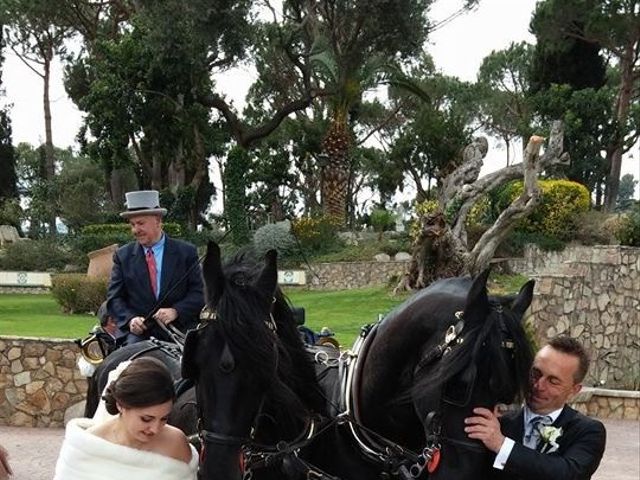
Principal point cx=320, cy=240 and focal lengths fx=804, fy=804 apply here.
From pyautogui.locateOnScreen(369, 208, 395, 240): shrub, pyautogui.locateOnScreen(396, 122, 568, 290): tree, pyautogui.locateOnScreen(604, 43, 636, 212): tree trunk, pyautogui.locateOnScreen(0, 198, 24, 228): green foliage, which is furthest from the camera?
pyautogui.locateOnScreen(0, 198, 24, 228): green foliage

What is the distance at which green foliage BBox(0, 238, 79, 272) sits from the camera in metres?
26.1

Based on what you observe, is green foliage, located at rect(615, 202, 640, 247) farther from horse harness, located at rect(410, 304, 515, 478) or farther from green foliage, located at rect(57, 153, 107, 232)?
green foliage, located at rect(57, 153, 107, 232)

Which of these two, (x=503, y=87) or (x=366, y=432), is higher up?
(x=503, y=87)

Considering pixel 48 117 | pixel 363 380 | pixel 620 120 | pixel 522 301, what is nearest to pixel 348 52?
pixel 620 120

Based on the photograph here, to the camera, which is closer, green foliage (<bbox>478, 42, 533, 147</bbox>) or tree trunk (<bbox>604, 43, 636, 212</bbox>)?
tree trunk (<bbox>604, 43, 636, 212</bbox>)

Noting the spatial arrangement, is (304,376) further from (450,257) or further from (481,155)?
(481,155)

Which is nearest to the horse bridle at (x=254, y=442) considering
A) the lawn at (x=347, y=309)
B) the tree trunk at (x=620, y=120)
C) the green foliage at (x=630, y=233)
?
the lawn at (x=347, y=309)

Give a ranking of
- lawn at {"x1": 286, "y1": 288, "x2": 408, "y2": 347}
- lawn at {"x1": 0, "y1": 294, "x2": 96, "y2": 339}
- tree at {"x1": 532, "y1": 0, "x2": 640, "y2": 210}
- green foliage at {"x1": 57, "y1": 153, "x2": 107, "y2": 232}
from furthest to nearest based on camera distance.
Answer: green foliage at {"x1": 57, "y1": 153, "x2": 107, "y2": 232} < tree at {"x1": 532, "y1": 0, "x2": 640, "y2": 210} < lawn at {"x1": 286, "y1": 288, "x2": 408, "y2": 347} < lawn at {"x1": 0, "y1": 294, "x2": 96, "y2": 339}

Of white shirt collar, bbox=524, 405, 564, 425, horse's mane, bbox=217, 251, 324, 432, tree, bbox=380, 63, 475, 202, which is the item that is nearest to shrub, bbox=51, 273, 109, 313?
horse's mane, bbox=217, 251, 324, 432

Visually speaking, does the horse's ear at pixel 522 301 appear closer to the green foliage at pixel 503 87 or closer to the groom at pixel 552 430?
the groom at pixel 552 430

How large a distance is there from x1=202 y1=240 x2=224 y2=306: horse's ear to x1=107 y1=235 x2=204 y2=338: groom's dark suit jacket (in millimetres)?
1843

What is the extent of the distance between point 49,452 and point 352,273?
1630 cm

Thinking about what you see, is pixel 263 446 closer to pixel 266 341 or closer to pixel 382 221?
pixel 266 341

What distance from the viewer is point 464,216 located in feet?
54.3
